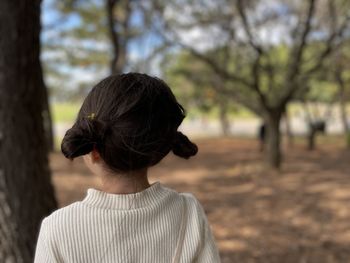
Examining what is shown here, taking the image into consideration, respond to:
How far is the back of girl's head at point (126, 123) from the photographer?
→ 110cm

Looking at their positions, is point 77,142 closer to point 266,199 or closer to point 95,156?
point 95,156

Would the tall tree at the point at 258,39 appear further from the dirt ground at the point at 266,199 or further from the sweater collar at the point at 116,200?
the sweater collar at the point at 116,200

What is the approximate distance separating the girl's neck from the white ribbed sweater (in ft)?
0.07

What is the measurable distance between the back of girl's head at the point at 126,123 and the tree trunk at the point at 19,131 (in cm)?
110

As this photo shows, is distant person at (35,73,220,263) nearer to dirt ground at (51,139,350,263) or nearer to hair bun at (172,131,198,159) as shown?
hair bun at (172,131,198,159)

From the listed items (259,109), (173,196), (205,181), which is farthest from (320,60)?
(173,196)

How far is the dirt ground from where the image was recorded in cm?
444

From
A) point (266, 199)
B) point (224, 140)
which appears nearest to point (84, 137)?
point (266, 199)

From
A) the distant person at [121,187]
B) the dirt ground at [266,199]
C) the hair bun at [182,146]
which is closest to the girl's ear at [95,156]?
the distant person at [121,187]

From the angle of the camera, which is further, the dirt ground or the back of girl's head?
the dirt ground

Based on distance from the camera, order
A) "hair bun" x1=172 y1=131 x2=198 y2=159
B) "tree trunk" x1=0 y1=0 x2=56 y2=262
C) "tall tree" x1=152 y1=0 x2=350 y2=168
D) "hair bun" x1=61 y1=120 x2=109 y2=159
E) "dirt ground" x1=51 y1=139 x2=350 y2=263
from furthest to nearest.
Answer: "tall tree" x1=152 y1=0 x2=350 y2=168
"dirt ground" x1=51 y1=139 x2=350 y2=263
"tree trunk" x1=0 y1=0 x2=56 y2=262
"hair bun" x1=172 y1=131 x2=198 y2=159
"hair bun" x1=61 y1=120 x2=109 y2=159

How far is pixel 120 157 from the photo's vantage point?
112cm

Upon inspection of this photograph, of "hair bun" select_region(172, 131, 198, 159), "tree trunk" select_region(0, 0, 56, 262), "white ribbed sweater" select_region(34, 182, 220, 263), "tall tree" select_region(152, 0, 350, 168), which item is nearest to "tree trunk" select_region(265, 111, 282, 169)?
"tall tree" select_region(152, 0, 350, 168)

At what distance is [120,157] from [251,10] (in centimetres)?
904
